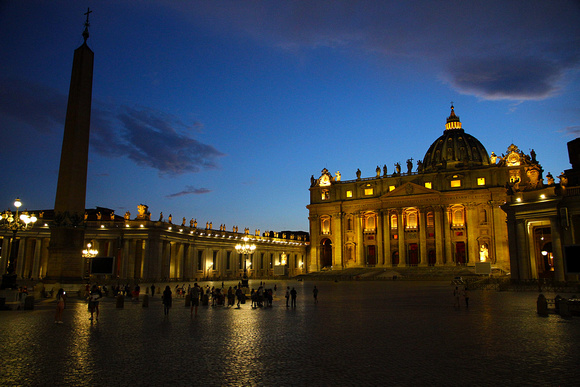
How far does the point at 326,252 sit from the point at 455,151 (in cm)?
3470

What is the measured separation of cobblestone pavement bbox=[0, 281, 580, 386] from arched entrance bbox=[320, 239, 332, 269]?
73.4m

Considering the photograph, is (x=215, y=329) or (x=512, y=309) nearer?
(x=215, y=329)

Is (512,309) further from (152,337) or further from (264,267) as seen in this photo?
(264,267)

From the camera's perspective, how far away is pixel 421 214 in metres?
78.8

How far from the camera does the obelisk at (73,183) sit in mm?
23047

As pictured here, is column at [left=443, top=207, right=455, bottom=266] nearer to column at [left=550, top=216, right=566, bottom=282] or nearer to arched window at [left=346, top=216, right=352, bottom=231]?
arched window at [left=346, top=216, right=352, bottom=231]

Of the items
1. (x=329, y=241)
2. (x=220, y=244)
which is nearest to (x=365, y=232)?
(x=329, y=241)

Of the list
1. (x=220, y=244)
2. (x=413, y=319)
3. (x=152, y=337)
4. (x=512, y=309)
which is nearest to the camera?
(x=152, y=337)

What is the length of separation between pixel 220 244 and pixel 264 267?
14220 mm

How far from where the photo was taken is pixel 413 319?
1786 centimetres

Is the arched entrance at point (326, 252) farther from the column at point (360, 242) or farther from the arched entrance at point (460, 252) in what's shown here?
the arched entrance at point (460, 252)

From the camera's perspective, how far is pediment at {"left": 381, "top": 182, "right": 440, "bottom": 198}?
3093 inches

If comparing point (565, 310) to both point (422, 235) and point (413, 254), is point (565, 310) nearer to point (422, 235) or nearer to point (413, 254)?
point (422, 235)

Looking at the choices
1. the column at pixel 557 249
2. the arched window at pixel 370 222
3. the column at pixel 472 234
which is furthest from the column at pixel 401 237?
the column at pixel 557 249
